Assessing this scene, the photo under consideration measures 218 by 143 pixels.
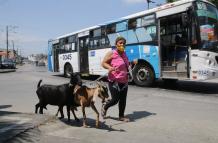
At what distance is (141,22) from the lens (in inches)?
618

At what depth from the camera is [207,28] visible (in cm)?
1323

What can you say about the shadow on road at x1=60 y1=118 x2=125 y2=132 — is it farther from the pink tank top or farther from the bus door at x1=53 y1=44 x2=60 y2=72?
the bus door at x1=53 y1=44 x2=60 y2=72

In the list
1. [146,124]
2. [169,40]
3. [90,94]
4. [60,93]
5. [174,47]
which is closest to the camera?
[90,94]

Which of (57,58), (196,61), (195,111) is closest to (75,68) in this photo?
(57,58)

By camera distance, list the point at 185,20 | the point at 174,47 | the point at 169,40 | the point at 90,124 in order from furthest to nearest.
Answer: the point at 169,40
the point at 174,47
the point at 185,20
the point at 90,124

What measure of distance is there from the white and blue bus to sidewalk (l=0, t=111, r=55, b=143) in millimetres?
7001

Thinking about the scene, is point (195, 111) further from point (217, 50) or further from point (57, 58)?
point (57, 58)

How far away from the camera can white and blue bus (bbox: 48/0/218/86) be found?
1298 cm

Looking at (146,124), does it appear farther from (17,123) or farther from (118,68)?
(17,123)

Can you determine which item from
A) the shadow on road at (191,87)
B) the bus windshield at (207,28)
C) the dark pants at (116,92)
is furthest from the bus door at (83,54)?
the dark pants at (116,92)

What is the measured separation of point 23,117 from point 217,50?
817 cm

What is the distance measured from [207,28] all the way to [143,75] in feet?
11.6

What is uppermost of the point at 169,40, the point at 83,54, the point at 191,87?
the point at 169,40

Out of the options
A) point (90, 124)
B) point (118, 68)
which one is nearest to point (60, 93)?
point (90, 124)
